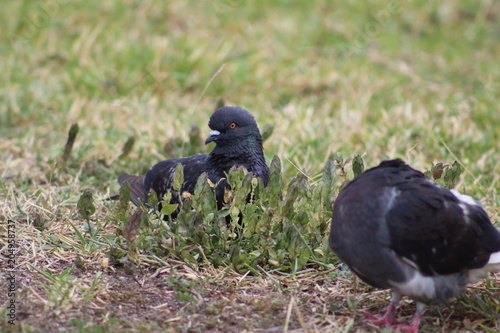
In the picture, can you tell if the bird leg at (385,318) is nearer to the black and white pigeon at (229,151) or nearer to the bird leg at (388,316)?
the bird leg at (388,316)

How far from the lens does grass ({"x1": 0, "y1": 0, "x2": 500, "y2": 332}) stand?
3391 mm

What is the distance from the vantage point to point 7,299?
10.5ft

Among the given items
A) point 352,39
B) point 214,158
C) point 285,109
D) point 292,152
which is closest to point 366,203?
point 214,158

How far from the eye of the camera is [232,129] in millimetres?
4488

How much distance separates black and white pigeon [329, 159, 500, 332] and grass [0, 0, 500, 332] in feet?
0.91

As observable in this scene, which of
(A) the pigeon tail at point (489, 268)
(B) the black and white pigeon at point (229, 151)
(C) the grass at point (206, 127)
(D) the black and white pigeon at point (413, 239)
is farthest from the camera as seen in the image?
(B) the black and white pigeon at point (229, 151)

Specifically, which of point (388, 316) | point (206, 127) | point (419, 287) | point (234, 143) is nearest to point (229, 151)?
point (234, 143)

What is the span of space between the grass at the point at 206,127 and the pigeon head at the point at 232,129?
0.37m

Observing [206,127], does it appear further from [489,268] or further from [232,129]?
[489,268]

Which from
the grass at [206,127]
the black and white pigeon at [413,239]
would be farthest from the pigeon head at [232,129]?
the black and white pigeon at [413,239]

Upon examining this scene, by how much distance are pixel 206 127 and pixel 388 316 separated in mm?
3363

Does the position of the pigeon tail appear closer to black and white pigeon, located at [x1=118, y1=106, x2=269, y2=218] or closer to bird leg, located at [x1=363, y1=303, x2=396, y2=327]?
bird leg, located at [x1=363, y1=303, x2=396, y2=327]

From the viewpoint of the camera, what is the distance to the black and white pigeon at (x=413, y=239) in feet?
10.0

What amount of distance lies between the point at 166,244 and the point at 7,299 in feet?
2.96
